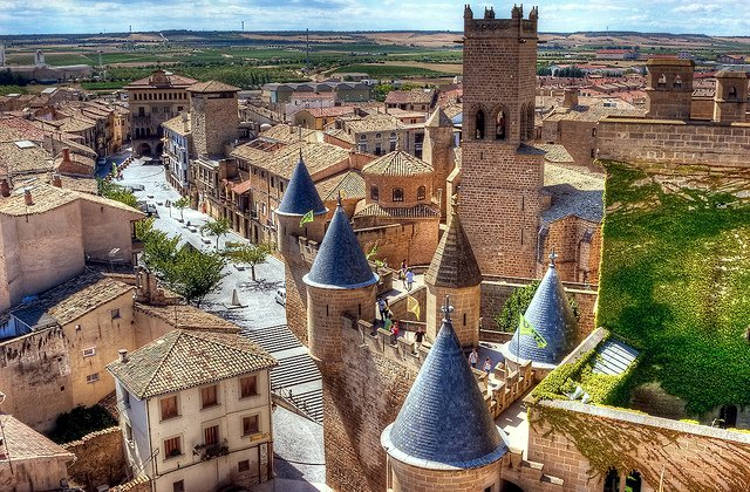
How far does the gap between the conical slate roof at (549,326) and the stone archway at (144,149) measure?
294 ft

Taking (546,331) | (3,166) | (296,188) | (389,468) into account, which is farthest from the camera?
(3,166)

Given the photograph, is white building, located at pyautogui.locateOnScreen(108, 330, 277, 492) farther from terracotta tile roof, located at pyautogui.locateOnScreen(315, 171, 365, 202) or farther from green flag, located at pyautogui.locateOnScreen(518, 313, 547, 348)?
terracotta tile roof, located at pyautogui.locateOnScreen(315, 171, 365, 202)

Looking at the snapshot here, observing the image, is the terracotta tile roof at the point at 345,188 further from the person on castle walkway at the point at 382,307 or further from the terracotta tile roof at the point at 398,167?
the person on castle walkway at the point at 382,307

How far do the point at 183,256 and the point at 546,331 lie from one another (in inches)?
1068

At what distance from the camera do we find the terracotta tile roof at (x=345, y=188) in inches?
1754

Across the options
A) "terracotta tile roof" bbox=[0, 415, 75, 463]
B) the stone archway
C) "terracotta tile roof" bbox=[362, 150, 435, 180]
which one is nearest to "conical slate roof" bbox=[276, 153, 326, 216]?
"terracotta tile roof" bbox=[362, 150, 435, 180]

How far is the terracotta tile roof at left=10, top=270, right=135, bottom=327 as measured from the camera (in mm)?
29359

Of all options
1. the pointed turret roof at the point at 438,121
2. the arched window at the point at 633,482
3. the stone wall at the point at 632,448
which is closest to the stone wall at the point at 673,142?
the stone wall at the point at 632,448

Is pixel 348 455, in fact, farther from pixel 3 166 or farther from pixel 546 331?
pixel 3 166

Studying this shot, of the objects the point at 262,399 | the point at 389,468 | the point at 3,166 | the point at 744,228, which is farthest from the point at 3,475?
the point at 3,166

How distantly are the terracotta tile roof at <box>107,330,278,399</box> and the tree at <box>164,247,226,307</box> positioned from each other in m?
13.7

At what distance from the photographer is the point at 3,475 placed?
805 inches

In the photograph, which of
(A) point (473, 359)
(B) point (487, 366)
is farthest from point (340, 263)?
(B) point (487, 366)

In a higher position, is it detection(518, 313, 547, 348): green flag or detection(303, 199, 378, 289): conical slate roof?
detection(303, 199, 378, 289): conical slate roof
